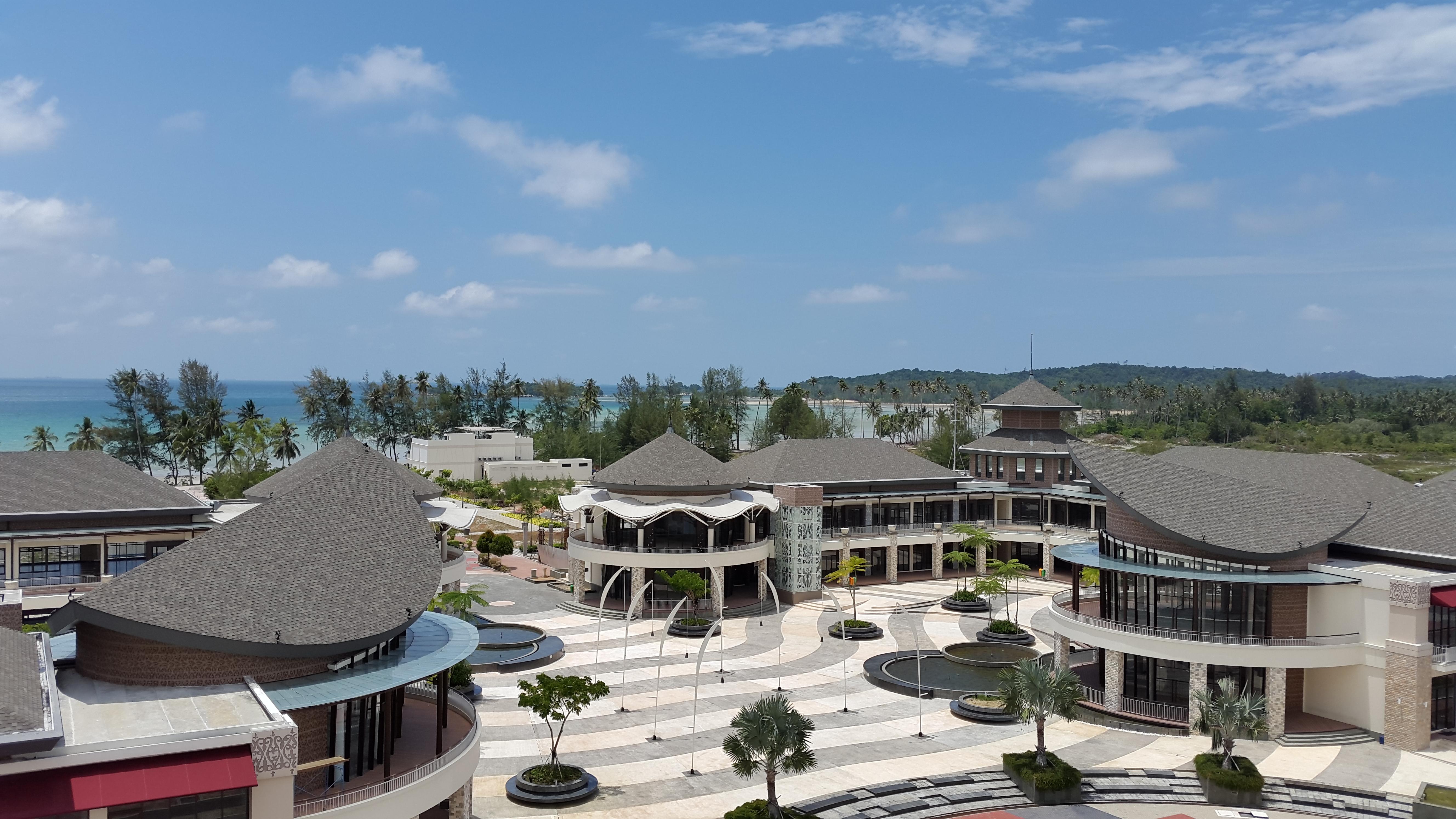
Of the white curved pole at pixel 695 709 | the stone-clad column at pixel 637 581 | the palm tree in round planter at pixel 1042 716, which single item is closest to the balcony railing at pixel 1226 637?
the palm tree in round planter at pixel 1042 716

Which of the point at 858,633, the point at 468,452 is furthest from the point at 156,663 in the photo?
the point at 468,452

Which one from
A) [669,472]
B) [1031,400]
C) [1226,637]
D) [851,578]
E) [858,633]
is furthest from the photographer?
[1031,400]

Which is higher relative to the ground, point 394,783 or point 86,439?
point 86,439

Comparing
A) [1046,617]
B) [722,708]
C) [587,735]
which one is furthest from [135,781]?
[1046,617]

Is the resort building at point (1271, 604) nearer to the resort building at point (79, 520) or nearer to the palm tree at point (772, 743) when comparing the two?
the palm tree at point (772, 743)

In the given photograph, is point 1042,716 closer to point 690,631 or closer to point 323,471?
point 690,631

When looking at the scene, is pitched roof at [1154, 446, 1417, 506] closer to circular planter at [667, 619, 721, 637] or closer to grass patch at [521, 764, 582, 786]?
circular planter at [667, 619, 721, 637]

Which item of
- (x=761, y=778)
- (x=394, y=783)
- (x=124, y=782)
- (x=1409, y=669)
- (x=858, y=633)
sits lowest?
(x=761, y=778)
